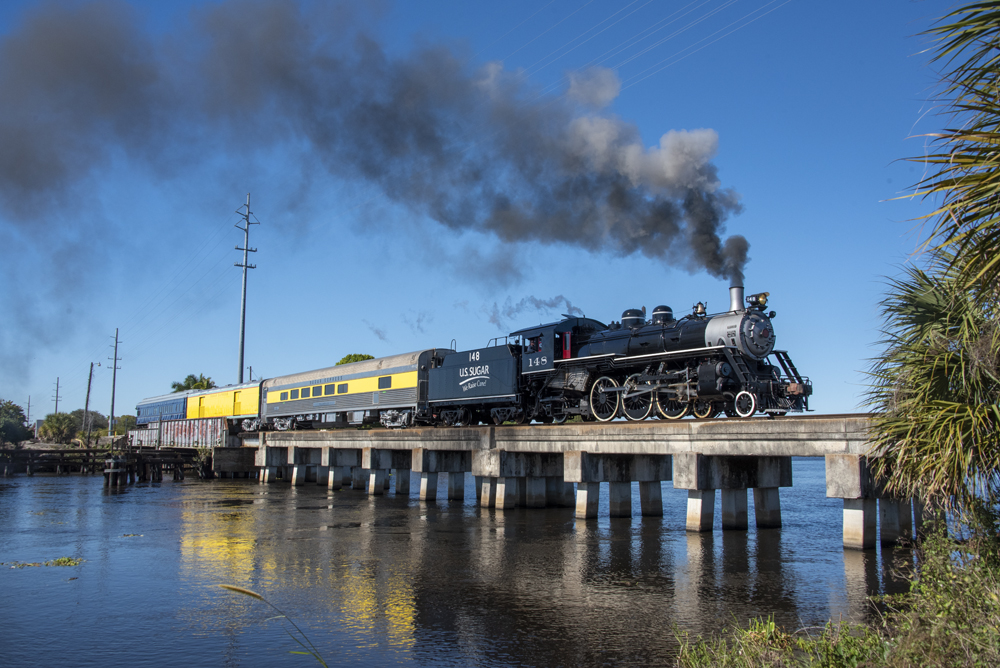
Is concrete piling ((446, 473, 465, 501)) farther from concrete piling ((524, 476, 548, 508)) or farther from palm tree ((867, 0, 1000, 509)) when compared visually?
palm tree ((867, 0, 1000, 509))

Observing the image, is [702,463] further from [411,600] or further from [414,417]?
[414,417]

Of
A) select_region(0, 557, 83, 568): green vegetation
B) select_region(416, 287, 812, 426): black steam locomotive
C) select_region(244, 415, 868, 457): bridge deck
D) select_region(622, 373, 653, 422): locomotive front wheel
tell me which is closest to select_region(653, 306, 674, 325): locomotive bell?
select_region(416, 287, 812, 426): black steam locomotive

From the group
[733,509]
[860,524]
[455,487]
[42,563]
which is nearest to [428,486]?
[455,487]

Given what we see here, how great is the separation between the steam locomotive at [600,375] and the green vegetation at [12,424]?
68.2 m

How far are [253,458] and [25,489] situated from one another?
14.5 m

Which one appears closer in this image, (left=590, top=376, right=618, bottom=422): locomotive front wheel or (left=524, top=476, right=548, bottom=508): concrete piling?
(left=590, top=376, right=618, bottom=422): locomotive front wheel

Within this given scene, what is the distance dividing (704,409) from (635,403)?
2898mm

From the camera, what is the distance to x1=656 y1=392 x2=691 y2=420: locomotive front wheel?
21.9 m

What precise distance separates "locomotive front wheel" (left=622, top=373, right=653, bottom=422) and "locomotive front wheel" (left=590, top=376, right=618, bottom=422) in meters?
0.54

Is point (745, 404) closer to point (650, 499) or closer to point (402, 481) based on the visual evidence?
point (650, 499)

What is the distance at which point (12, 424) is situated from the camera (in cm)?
8956

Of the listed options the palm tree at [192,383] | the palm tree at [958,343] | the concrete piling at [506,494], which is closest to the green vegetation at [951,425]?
the palm tree at [958,343]

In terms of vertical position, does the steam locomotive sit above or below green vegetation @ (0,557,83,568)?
above

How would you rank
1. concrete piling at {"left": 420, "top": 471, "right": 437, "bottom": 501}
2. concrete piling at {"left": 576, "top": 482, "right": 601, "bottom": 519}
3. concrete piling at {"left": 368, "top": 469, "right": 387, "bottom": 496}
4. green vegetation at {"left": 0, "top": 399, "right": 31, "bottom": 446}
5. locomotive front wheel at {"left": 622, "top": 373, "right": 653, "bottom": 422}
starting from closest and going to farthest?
locomotive front wheel at {"left": 622, "top": 373, "right": 653, "bottom": 422}, concrete piling at {"left": 576, "top": 482, "right": 601, "bottom": 519}, concrete piling at {"left": 420, "top": 471, "right": 437, "bottom": 501}, concrete piling at {"left": 368, "top": 469, "right": 387, "bottom": 496}, green vegetation at {"left": 0, "top": 399, "right": 31, "bottom": 446}
